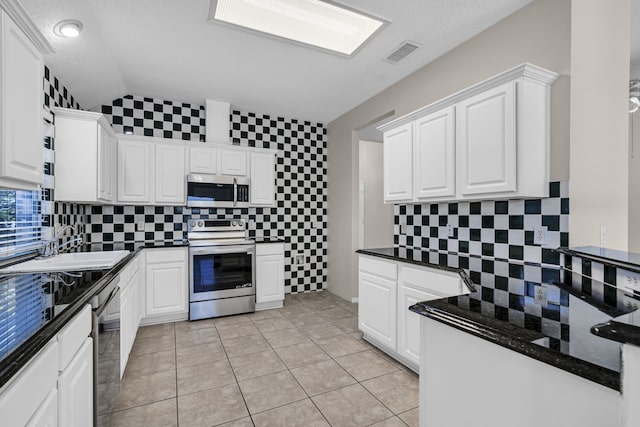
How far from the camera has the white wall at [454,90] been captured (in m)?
2.01

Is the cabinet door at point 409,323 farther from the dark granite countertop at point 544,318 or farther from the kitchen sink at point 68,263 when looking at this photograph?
the kitchen sink at point 68,263

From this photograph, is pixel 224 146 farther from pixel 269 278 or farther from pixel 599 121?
pixel 599 121

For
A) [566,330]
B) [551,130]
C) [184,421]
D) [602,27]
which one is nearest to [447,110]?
[551,130]

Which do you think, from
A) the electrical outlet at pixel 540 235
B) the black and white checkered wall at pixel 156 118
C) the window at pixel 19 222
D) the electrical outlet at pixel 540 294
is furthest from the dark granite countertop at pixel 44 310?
the electrical outlet at pixel 540 235

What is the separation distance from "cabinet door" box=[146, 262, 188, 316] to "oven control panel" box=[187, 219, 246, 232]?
662 millimetres

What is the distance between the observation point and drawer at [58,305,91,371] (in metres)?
1.11

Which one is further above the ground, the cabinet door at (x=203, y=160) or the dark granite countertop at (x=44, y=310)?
the cabinet door at (x=203, y=160)

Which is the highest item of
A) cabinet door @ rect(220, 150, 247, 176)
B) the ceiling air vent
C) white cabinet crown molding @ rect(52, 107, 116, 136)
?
the ceiling air vent

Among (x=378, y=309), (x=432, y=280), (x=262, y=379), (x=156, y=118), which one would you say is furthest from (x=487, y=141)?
(x=156, y=118)

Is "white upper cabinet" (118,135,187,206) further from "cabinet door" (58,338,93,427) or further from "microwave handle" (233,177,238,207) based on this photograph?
"cabinet door" (58,338,93,427)

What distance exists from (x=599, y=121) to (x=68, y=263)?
3770 mm

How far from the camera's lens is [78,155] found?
2.73 m

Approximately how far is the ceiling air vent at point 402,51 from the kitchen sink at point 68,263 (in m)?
2.88

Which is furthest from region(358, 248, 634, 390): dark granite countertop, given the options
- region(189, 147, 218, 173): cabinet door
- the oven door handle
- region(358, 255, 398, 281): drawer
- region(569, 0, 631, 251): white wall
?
region(189, 147, 218, 173): cabinet door
